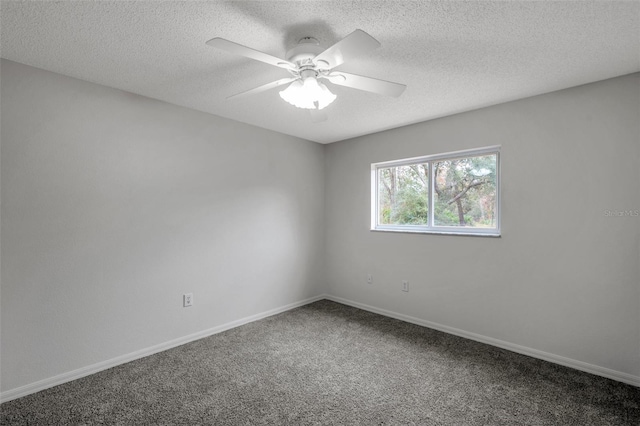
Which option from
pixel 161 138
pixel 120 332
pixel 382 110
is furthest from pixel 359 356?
pixel 161 138

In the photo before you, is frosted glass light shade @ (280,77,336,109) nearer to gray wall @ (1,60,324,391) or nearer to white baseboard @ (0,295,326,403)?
gray wall @ (1,60,324,391)

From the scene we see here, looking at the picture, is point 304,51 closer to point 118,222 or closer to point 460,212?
point 118,222

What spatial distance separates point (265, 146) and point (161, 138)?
1145 mm

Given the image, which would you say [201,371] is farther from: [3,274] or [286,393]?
[3,274]

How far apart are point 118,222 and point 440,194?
307 centimetres

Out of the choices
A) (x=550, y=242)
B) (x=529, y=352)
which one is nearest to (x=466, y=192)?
(x=550, y=242)

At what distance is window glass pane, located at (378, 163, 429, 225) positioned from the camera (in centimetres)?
344

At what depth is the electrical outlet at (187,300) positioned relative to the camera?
2826 mm

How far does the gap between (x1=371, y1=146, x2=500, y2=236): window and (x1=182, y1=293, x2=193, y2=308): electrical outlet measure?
86.0 inches

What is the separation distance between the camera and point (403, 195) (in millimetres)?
3629

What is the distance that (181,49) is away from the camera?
1831 millimetres

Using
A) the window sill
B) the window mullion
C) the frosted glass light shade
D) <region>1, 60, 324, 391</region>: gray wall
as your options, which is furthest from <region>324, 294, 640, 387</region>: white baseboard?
the frosted glass light shade

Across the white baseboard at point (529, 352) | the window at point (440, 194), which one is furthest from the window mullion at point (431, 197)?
the white baseboard at point (529, 352)

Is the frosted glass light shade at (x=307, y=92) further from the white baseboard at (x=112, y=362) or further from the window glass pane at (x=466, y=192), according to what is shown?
the white baseboard at (x=112, y=362)
